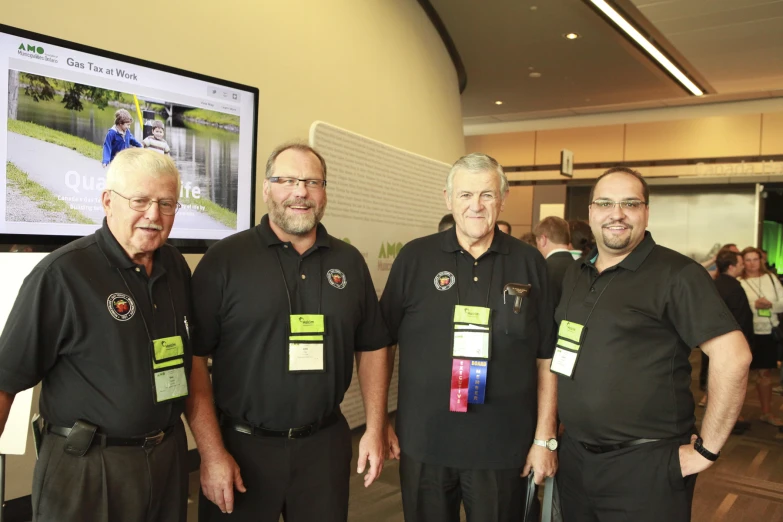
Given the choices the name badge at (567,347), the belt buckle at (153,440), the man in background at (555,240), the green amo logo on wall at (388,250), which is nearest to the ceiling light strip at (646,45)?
the man in background at (555,240)

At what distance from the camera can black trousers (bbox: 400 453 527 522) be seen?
6.43 ft

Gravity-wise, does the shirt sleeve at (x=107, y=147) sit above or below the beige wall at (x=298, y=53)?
below

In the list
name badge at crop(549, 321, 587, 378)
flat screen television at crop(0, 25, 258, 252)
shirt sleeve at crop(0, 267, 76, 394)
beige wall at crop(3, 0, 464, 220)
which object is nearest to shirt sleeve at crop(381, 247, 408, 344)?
name badge at crop(549, 321, 587, 378)

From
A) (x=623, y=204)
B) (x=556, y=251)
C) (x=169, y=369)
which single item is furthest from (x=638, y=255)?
(x=556, y=251)

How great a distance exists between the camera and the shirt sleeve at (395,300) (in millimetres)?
2137

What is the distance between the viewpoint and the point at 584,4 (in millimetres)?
A: 5453

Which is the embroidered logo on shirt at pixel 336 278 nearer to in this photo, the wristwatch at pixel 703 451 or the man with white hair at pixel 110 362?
the man with white hair at pixel 110 362

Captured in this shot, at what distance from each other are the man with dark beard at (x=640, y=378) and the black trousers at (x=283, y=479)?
86cm

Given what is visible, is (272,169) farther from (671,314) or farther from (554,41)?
(554,41)

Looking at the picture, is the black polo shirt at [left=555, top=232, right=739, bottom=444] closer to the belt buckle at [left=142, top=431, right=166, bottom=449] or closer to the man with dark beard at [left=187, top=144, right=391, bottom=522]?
the man with dark beard at [left=187, top=144, right=391, bottom=522]

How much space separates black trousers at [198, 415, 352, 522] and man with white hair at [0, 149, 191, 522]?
0.23 m

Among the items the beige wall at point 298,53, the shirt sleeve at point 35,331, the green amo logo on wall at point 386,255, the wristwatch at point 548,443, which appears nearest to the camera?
the shirt sleeve at point 35,331

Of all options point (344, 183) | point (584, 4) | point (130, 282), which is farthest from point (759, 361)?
point (130, 282)

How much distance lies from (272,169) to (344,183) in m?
2.32
